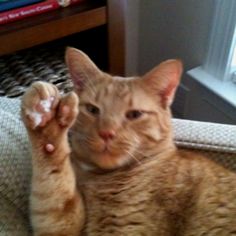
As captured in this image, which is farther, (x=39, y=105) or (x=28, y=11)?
(x=28, y=11)

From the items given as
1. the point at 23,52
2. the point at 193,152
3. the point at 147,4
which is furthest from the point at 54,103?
the point at 147,4

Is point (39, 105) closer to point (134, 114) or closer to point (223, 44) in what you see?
point (134, 114)

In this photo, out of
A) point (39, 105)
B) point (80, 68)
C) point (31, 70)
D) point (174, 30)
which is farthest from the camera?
point (174, 30)

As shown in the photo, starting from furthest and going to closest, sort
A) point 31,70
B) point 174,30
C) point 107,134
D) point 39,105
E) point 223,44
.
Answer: point 174,30 < point 223,44 < point 31,70 < point 107,134 < point 39,105

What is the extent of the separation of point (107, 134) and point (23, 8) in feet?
1.82

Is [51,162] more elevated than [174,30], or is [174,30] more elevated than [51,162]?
[51,162]

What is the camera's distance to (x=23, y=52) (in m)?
1.52

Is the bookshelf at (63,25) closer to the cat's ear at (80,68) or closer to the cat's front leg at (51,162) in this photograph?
the cat's ear at (80,68)

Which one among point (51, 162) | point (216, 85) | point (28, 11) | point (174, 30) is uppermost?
point (28, 11)

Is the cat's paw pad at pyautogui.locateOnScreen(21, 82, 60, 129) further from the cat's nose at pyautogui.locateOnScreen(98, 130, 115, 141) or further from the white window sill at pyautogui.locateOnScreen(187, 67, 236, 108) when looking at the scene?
the white window sill at pyautogui.locateOnScreen(187, 67, 236, 108)

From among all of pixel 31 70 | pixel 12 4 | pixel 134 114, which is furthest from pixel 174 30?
pixel 134 114

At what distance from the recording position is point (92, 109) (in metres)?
0.94

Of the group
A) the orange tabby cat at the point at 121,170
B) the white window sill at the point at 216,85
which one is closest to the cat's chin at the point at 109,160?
the orange tabby cat at the point at 121,170

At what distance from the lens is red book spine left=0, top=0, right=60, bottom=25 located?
45.6 inches
